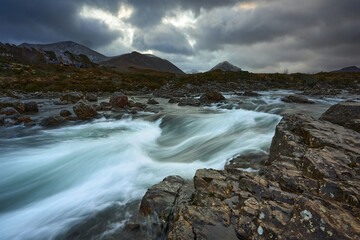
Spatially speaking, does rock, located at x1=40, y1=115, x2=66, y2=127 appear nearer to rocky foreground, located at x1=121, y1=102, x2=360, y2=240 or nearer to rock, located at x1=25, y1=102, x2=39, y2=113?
rock, located at x1=25, y1=102, x2=39, y2=113

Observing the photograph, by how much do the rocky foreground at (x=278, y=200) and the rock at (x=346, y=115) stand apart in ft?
2.74

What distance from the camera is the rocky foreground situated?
1.79 meters

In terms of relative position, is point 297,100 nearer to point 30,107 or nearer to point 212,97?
point 212,97

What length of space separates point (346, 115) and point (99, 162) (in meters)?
7.68

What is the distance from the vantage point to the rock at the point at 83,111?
10715mm

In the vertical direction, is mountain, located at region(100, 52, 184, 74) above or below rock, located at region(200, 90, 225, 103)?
above

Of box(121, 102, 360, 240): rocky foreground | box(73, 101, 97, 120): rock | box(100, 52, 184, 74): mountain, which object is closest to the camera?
box(121, 102, 360, 240): rocky foreground

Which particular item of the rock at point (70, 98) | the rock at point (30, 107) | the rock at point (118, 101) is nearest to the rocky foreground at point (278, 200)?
the rock at point (118, 101)

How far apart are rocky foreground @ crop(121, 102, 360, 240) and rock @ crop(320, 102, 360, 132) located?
32.8 inches

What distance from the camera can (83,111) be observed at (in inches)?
424

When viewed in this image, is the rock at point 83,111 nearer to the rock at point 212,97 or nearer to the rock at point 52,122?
the rock at point 52,122

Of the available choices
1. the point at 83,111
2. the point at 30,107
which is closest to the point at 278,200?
the point at 83,111

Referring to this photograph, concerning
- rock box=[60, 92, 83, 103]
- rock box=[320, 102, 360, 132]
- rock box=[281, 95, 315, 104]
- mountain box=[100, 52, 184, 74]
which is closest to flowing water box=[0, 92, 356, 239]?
rock box=[320, 102, 360, 132]

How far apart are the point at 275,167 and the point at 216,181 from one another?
1.06m
